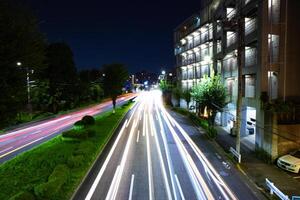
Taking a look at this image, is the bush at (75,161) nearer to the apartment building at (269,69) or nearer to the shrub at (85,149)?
the shrub at (85,149)

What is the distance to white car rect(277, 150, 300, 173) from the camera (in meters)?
20.6

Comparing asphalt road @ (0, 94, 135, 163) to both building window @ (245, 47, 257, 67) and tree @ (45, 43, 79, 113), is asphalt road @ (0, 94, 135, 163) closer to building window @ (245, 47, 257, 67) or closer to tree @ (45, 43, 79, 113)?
→ tree @ (45, 43, 79, 113)

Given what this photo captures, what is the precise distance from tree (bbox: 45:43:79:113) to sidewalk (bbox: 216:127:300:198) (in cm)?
3897

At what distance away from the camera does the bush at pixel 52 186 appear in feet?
44.0

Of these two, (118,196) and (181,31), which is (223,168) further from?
(181,31)

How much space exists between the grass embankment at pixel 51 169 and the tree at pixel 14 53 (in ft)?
12.1

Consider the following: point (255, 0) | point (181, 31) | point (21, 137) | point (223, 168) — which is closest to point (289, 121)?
point (223, 168)

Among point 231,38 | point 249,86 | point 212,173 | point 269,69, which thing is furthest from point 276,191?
point 231,38

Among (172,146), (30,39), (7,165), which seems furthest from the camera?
(172,146)

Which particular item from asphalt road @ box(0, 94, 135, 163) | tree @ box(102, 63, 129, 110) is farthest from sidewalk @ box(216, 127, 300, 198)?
tree @ box(102, 63, 129, 110)

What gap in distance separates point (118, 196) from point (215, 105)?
61.2 feet

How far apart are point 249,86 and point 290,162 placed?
10966mm

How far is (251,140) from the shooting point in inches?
1169

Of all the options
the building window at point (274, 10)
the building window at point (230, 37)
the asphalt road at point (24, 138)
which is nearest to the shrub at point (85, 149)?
the asphalt road at point (24, 138)
